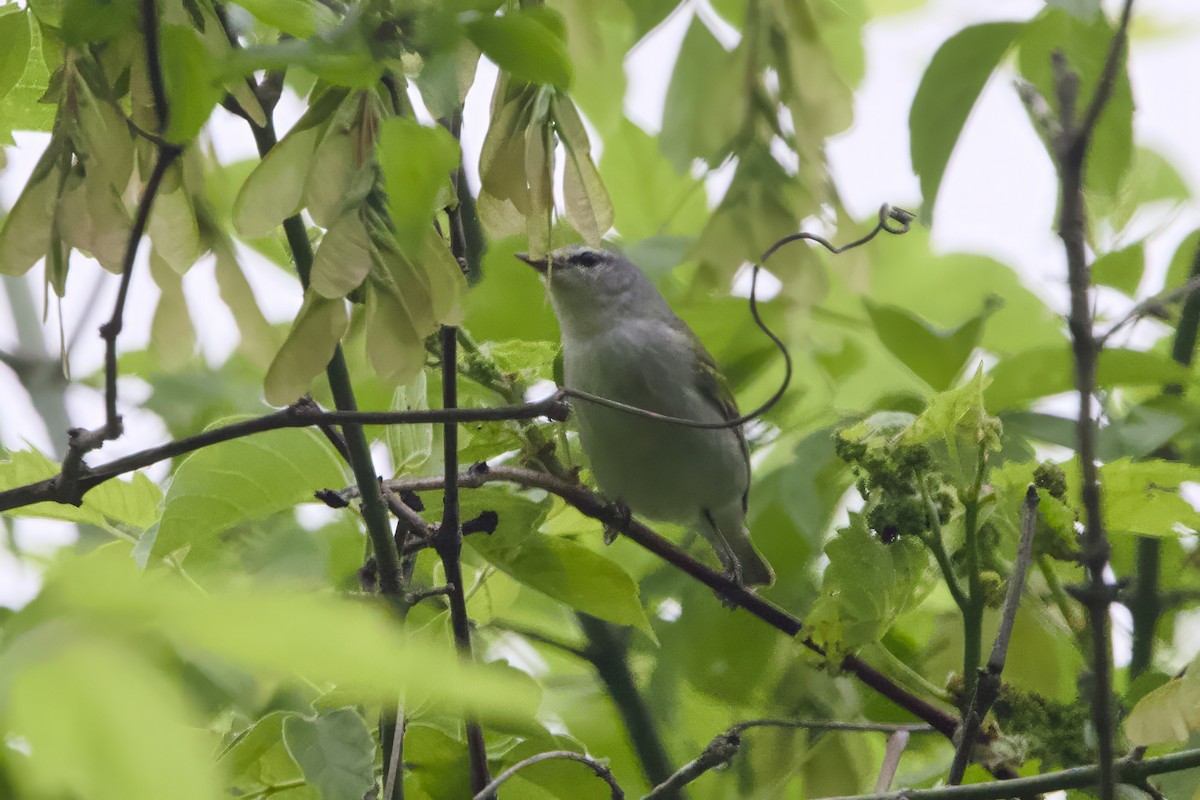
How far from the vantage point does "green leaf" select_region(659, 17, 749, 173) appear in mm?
1087

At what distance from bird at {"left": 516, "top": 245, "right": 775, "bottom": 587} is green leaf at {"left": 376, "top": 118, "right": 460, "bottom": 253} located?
153cm

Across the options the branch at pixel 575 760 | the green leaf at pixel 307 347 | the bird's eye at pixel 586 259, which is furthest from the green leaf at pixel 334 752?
the bird's eye at pixel 586 259

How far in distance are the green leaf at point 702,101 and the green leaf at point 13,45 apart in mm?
532

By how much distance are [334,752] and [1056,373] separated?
0.85 metres

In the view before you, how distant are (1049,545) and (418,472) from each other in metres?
0.65

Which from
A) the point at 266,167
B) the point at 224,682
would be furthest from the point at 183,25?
the point at 224,682

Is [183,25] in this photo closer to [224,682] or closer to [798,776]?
[224,682]

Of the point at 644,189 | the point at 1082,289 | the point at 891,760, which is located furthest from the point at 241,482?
the point at 644,189

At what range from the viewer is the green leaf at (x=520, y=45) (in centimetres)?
72

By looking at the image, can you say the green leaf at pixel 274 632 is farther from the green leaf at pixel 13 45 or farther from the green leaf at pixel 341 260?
the green leaf at pixel 13 45

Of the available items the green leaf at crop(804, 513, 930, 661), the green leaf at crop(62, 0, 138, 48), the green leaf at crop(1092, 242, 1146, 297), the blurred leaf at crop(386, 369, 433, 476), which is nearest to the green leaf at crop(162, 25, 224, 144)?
the green leaf at crop(62, 0, 138, 48)

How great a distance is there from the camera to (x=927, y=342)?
→ 1367mm

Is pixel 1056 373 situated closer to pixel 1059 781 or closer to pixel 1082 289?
pixel 1059 781

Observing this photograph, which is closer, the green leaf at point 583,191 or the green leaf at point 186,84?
the green leaf at point 186,84
